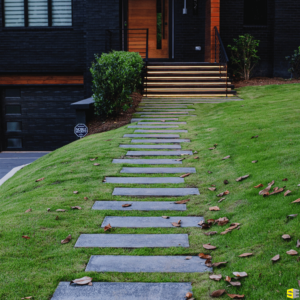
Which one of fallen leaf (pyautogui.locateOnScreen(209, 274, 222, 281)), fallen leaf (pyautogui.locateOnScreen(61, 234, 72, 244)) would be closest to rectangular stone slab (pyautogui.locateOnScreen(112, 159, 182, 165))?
fallen leaf (pyautogui.locateOnScreen(61, 234, 72, 244))

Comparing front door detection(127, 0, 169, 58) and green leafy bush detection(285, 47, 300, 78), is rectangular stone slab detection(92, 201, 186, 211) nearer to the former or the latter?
green leafy bush detection(285, 47, 300, 78)

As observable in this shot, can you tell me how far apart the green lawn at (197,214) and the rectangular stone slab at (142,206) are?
0.12 meters

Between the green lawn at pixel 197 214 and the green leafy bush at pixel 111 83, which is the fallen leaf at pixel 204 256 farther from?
the green leafy bush at pixel 111 83

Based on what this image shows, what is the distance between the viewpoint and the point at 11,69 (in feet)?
48.4

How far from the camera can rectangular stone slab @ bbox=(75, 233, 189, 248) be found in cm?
358

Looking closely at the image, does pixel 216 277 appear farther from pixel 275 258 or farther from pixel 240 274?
pixel 275 258

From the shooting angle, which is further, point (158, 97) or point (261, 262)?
point (158, 97)

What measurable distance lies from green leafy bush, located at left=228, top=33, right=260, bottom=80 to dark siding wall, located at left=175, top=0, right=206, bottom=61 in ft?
4.60

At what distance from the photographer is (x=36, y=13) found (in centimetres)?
1468

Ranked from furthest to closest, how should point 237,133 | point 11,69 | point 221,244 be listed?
point 11,69 → point 237,133 → point 221,244

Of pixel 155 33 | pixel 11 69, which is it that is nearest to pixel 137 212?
pixel 11 69

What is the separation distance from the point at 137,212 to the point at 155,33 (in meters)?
13.6

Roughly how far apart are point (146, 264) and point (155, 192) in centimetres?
181

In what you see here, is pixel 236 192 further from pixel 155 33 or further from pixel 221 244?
pixel 155 33
